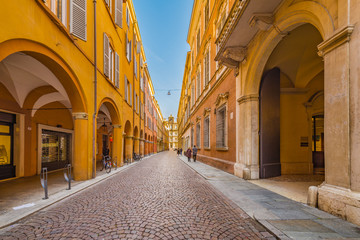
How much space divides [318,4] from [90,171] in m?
10.0

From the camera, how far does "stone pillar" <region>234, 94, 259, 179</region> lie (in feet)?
27.0

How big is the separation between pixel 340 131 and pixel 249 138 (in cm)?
438

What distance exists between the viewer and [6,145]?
28.6 ft

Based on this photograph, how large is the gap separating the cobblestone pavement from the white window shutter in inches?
254

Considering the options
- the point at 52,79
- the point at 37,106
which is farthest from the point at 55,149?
the point at 52,79

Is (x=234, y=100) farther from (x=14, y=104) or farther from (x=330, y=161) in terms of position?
(x=14, y=104)

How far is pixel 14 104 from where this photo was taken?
8930 mm

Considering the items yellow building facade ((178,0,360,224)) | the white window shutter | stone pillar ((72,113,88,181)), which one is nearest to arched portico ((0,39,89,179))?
stone pillar ((72,113,88,181))

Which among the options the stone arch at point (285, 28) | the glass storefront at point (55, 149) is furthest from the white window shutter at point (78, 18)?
the stone arch at point (285, 28)

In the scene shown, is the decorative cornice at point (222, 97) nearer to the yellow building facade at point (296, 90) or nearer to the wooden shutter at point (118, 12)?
the yellow building facade at point (296, 90)

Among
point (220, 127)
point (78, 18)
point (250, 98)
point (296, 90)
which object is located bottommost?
point (220, 127)

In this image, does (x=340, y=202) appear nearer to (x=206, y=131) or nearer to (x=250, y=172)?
(x=250, y=172)

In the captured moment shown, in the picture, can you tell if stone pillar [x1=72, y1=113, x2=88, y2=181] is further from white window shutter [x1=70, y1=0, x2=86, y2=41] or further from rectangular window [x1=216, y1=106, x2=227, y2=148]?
rectangular window [x1=216, y1=106, x2=227, y2=148]

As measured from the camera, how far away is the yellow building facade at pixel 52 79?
17.6 feet
